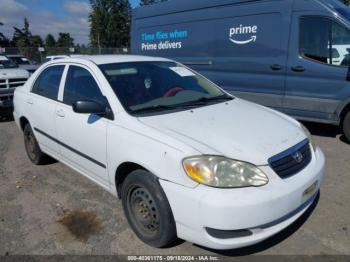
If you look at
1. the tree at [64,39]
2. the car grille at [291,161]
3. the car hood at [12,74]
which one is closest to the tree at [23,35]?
the tree at [64,39]

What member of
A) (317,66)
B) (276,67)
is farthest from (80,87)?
(317,66)

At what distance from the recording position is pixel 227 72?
6.92m

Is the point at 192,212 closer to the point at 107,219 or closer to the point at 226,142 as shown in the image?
the point at 226,142

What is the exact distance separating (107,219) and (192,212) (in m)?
1.35

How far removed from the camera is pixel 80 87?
386cm

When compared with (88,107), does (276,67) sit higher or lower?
higher

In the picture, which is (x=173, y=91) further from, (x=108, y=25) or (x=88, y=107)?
(x=108, y=25)

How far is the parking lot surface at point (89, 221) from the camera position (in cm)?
300

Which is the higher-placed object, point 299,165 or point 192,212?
point 299,165

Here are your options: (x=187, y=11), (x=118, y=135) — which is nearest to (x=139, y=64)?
(x=118, y=135)

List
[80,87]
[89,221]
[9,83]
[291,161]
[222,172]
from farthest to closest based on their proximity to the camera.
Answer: [9,83] < [80,87] < [89,221] < [291,161] < [222,172]

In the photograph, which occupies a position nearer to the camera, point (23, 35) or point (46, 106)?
point (46, 106)

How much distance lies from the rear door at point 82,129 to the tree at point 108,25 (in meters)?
66.2

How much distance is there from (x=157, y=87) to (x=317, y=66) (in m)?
3.24
